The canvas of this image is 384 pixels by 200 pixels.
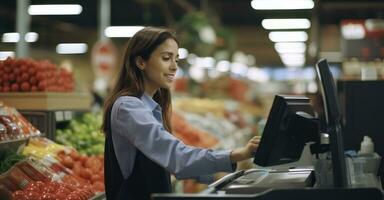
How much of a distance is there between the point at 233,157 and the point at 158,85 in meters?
0.63

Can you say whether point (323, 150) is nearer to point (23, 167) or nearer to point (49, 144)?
point (23, 167)

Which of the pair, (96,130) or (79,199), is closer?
(79,199)

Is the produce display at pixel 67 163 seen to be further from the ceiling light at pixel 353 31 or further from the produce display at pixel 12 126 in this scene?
the ceiling light at pixel 353 31

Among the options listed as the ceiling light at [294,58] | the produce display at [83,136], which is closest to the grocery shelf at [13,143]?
the produce display at [83,136]

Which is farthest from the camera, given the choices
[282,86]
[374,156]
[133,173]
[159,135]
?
[282,86]

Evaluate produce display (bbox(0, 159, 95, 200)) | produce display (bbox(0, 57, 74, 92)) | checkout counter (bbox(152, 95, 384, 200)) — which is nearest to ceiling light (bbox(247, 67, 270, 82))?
produce display (bbox(0, 57, 74, 92))

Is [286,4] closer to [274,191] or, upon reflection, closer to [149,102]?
[149,102]

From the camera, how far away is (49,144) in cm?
457

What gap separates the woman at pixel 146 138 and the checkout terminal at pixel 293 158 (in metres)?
0.10

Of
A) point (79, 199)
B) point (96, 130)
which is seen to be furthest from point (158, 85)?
point (96, 130)

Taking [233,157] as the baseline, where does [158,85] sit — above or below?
above

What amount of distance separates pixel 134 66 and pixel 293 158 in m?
0.86

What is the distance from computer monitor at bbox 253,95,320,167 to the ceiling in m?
8.16

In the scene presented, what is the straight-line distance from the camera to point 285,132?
252 cm
